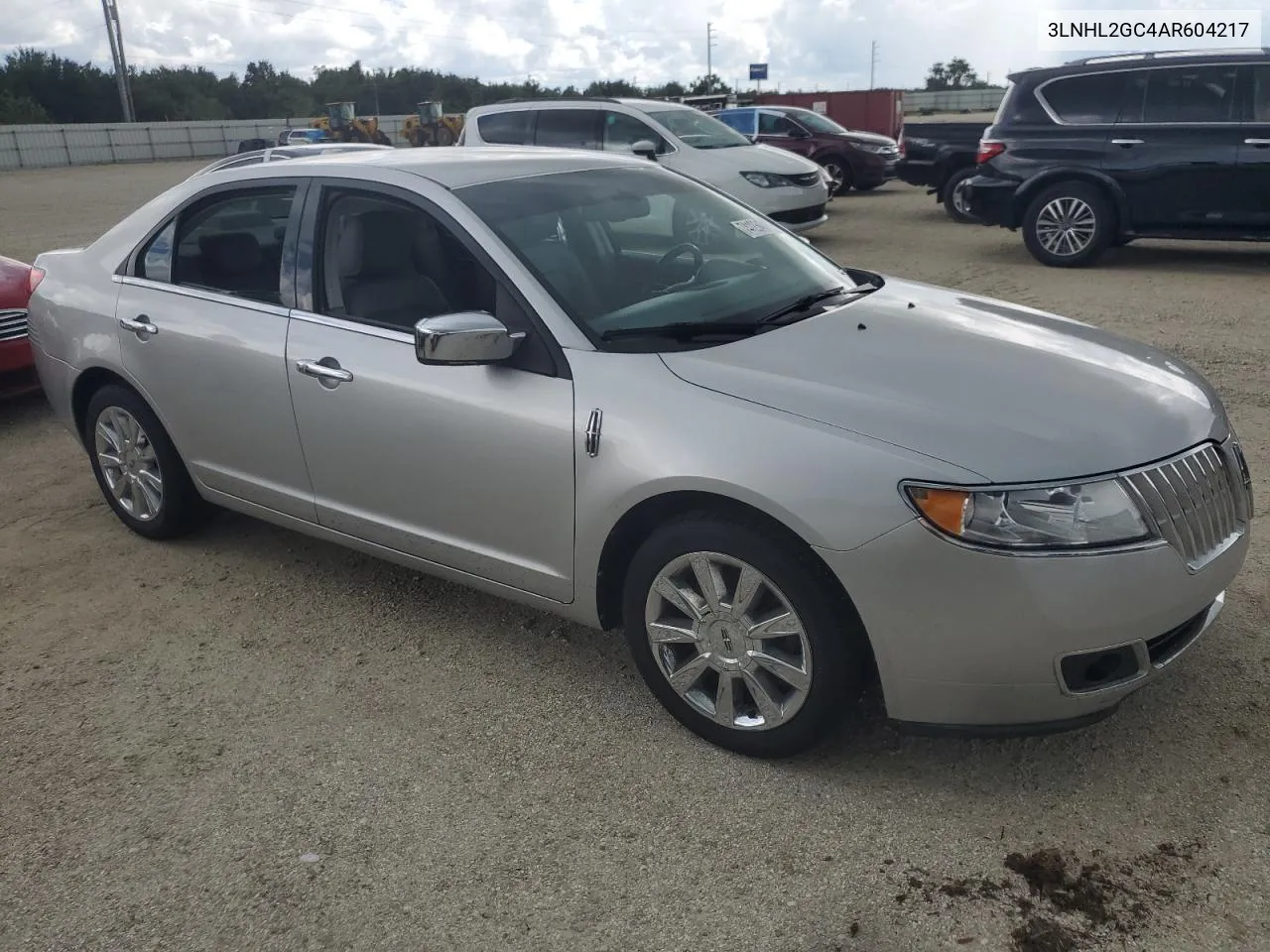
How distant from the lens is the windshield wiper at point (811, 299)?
11.5ft

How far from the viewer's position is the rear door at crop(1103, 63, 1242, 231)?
9695mm

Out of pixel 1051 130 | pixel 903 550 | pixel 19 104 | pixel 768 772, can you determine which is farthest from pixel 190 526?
pixel 19 104

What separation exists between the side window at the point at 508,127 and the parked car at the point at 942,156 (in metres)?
5.42

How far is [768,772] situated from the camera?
3020 mm

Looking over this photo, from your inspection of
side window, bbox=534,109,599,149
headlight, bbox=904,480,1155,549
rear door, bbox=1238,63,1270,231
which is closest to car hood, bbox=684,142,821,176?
side window, bbox=534,109,599,149

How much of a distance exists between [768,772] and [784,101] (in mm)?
28592

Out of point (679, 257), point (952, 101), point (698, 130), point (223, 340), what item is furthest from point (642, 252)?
point (952, 101)

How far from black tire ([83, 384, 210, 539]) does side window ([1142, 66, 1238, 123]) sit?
362 inches

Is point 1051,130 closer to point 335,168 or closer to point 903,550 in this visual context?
point 335,168

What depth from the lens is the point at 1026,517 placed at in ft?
8.45

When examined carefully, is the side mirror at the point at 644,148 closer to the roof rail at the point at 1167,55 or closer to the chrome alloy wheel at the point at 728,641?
the roof rail at the point at 1167,55

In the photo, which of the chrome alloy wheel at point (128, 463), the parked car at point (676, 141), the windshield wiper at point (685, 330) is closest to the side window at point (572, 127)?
the parked car at point (676, 141)

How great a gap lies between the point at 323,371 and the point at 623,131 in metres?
9.28

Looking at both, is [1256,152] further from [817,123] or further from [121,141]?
[121,141]
